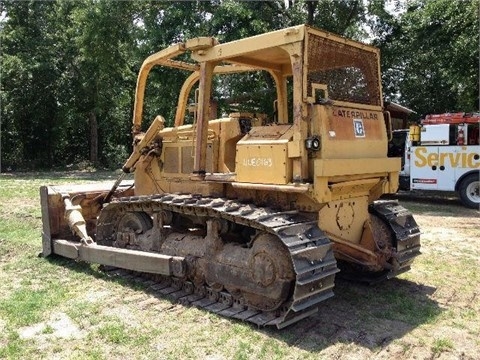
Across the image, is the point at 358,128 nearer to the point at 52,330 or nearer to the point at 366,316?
the point at 366,316

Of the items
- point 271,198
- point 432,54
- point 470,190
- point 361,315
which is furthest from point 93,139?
point 361,315

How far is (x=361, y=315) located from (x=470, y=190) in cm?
1004

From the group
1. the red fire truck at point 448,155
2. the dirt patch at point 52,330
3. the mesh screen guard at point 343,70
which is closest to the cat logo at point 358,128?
the mesh screen guard at point 343,70

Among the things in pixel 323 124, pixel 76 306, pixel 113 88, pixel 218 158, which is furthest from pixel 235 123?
pixel 113 88

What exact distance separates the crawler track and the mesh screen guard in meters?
1.31

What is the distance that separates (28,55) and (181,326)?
25.1 m

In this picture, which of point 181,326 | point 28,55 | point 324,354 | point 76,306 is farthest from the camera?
point 28,55

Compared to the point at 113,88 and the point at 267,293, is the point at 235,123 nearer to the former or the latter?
the point at 267,293

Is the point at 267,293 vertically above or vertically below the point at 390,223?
below

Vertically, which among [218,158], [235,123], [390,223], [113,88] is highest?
[113,88]

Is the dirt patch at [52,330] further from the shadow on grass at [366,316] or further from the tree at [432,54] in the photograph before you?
→ the tree at [432,54]

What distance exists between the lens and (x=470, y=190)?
13.8 meters

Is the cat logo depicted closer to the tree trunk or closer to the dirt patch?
the dirt patch

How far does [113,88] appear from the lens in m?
26.8
